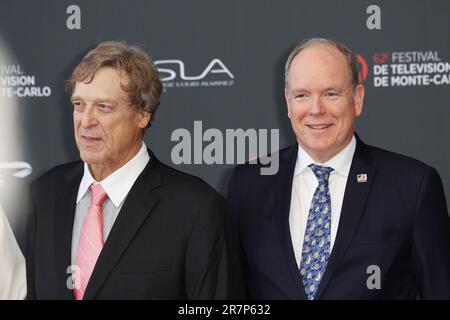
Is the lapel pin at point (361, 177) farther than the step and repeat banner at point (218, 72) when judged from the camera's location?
No

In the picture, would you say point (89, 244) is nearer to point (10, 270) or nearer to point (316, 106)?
point (10, 270)

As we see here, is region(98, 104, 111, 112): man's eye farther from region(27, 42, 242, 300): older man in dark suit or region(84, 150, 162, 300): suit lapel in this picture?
region(84, 150, 162, 300): suit lapel

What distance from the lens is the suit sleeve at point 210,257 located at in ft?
7.11

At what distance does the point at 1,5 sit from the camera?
369 centimetres

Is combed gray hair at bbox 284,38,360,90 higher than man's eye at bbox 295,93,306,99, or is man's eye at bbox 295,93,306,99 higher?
combed gray hair at bbox 284,38,360,90

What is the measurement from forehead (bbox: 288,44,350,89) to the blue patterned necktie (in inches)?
14.5

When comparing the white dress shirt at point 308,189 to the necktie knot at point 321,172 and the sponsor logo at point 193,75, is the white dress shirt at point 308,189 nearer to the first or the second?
the necktie knot at point 321,172

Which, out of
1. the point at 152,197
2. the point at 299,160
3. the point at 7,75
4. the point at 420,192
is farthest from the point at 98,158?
the point at 7,75

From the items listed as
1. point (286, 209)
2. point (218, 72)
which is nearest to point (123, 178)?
point (286, 209)

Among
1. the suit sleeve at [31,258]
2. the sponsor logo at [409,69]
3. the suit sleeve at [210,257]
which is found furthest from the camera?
the sponsor logo at [409,69]

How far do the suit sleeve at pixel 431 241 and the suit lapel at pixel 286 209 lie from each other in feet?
1.36

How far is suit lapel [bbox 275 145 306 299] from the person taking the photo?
2.40 meters

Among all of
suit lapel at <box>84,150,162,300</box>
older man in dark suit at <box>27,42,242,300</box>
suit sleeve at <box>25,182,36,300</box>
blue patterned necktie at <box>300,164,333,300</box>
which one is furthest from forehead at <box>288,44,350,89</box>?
suit sleeve at <box>25,182,36,300</box>

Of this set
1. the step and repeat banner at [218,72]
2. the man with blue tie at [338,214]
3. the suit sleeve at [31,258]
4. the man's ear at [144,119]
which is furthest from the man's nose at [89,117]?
the step and repeat banner at [218,72]
